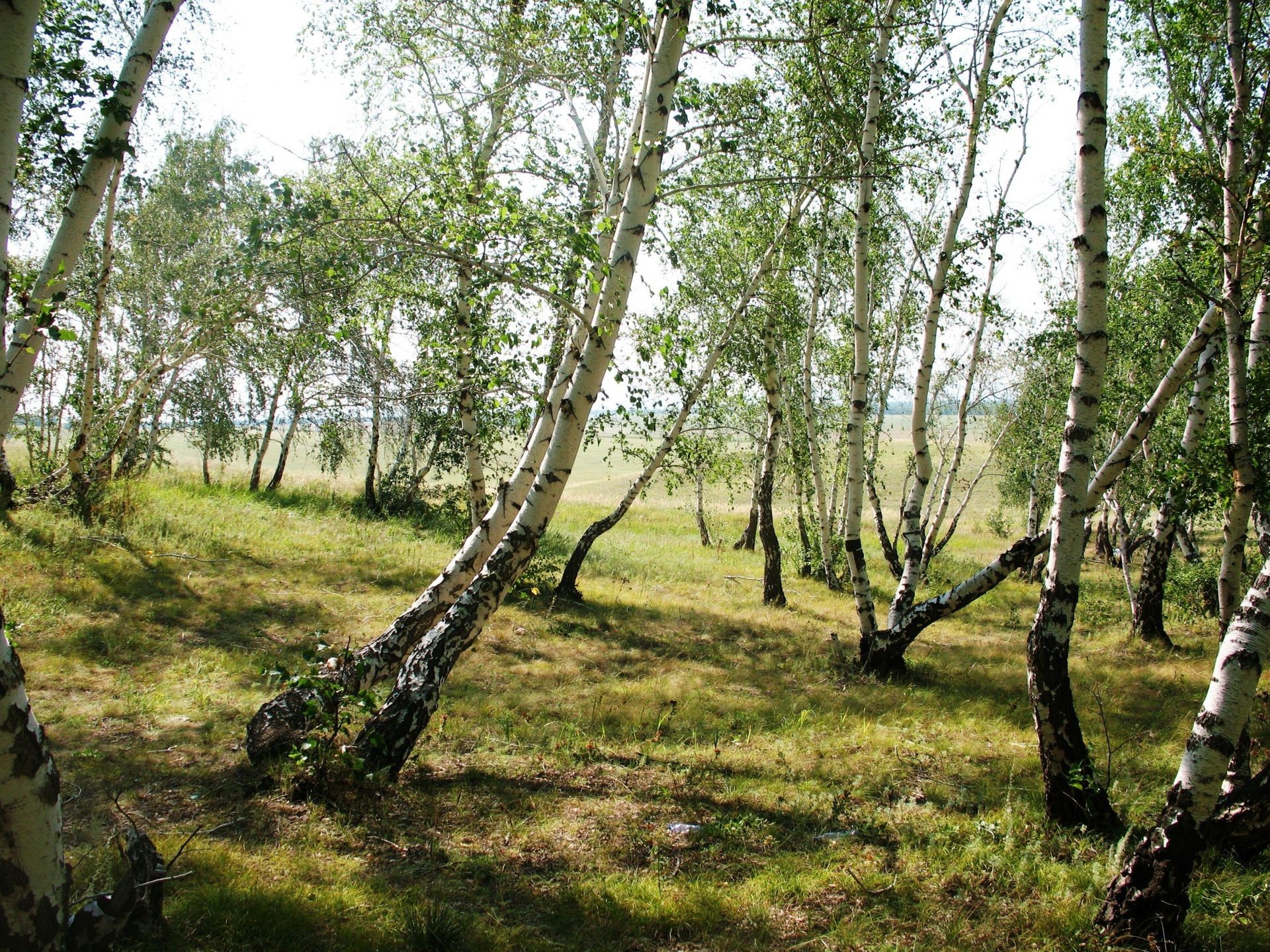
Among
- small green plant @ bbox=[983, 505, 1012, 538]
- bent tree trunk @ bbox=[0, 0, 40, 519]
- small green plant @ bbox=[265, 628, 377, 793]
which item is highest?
bent tree trunk @ bbox=[0, 0, 40, 519]

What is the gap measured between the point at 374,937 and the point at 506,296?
1043cm

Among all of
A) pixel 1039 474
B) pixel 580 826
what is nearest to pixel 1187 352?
pixel 580 826

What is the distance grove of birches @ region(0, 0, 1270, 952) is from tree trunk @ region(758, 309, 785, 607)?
156 mm

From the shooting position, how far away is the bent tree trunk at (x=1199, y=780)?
3648 mm

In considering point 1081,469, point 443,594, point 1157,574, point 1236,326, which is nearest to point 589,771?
point 443,594

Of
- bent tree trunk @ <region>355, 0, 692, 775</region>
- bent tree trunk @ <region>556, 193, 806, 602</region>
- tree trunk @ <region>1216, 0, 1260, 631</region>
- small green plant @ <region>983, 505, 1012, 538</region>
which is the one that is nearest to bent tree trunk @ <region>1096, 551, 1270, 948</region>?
tree trunk @ <region>1216, 0, 1260, 631</region>

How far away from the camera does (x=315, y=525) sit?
661 inches

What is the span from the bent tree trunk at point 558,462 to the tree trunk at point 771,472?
7.64 metres

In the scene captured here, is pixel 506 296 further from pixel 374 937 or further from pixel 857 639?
pixel 374 937

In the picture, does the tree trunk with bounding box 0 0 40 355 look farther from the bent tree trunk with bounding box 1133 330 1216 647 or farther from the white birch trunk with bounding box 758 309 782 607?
the bent tree trunk with bounding box 1133 330 1216 647

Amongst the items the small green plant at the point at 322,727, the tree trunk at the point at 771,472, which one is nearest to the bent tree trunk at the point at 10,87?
the small green plant at the point at 322,727

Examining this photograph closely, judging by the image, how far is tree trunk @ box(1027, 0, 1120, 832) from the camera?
4.89 m

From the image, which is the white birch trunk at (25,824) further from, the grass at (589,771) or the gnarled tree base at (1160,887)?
the gnarled tree base at (1160,887)

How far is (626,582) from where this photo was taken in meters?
16.0
